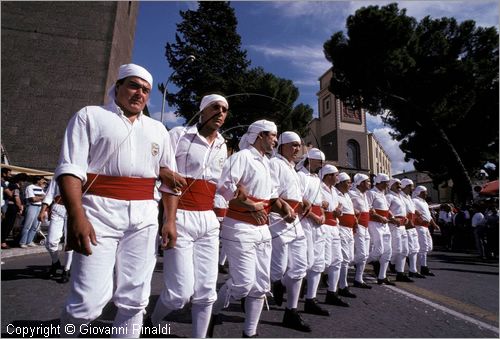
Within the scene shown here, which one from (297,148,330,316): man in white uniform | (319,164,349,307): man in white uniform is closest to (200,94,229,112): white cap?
(297,148,330,316): man in white uniform

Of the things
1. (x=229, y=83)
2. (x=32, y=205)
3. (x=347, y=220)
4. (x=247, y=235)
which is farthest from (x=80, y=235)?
(x=32, y=205)

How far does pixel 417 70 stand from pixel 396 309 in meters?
20.1

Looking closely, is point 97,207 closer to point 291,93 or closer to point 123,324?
→ point 123,324

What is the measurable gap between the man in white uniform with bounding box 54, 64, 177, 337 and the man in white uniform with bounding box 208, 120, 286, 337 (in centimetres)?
113

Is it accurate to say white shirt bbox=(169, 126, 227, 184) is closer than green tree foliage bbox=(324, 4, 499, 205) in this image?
Yes

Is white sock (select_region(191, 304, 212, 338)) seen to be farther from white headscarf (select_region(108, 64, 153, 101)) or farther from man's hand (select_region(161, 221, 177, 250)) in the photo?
white headscarf (select_region(108, 64, 153, 101))

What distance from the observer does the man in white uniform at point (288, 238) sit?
411cm

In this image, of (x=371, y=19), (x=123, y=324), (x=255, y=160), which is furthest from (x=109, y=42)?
(x=123, y=324)

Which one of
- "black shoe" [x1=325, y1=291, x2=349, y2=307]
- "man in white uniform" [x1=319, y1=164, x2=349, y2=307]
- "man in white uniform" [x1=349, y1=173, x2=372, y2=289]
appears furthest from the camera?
"man in white uniform" [x1=349, y1=173, x2=372, y2=289]

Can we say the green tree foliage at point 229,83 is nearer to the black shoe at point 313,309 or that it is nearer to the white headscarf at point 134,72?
the white headscarf at point 134,72

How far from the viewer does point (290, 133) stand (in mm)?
4582

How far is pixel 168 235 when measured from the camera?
2621mm

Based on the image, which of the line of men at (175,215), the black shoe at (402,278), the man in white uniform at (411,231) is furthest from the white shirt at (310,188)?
the man in white uniform at (411,231)

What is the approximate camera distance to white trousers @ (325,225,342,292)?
5301 mm
